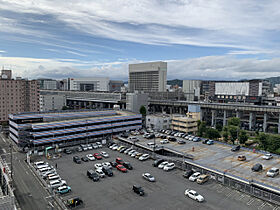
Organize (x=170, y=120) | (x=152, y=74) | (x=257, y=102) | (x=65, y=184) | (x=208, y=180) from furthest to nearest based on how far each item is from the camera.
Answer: (x=152, y=74) → (x=257, y=102) → (x=170, y=120) → (x=208, y=180) → (x=65, y=184)

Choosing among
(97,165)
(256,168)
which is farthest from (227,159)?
(97,165)

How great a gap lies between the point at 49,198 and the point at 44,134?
954 inches

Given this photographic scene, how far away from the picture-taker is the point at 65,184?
31.2 m

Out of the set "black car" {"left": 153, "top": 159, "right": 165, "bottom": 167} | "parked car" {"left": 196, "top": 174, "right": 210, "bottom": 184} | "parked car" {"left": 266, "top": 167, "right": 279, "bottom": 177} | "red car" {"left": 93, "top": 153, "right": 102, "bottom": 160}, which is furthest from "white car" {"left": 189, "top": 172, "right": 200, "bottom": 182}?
"red car" {"left": 93, "top": 153, "right": 102, "bottom": 160}

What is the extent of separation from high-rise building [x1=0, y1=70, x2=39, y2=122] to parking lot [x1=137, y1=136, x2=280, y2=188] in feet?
190

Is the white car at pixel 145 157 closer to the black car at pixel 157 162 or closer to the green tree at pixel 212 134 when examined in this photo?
the black car at pixel 157 162

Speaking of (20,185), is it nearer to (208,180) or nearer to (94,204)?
(94,204)

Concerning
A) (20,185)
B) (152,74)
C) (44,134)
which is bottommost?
(20,185)

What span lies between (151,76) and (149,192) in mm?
157620

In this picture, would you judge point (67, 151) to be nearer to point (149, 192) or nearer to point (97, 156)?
point (97, 156)

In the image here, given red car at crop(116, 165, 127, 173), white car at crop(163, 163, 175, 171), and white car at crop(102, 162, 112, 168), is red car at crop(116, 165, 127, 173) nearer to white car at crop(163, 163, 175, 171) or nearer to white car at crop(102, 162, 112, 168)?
white car at crop(102, 162, 112, 168)

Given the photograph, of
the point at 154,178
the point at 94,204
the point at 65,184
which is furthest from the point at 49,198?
the point at 154,178

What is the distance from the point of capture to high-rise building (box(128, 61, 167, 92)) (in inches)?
6993

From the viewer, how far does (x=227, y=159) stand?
40688 millimetres
